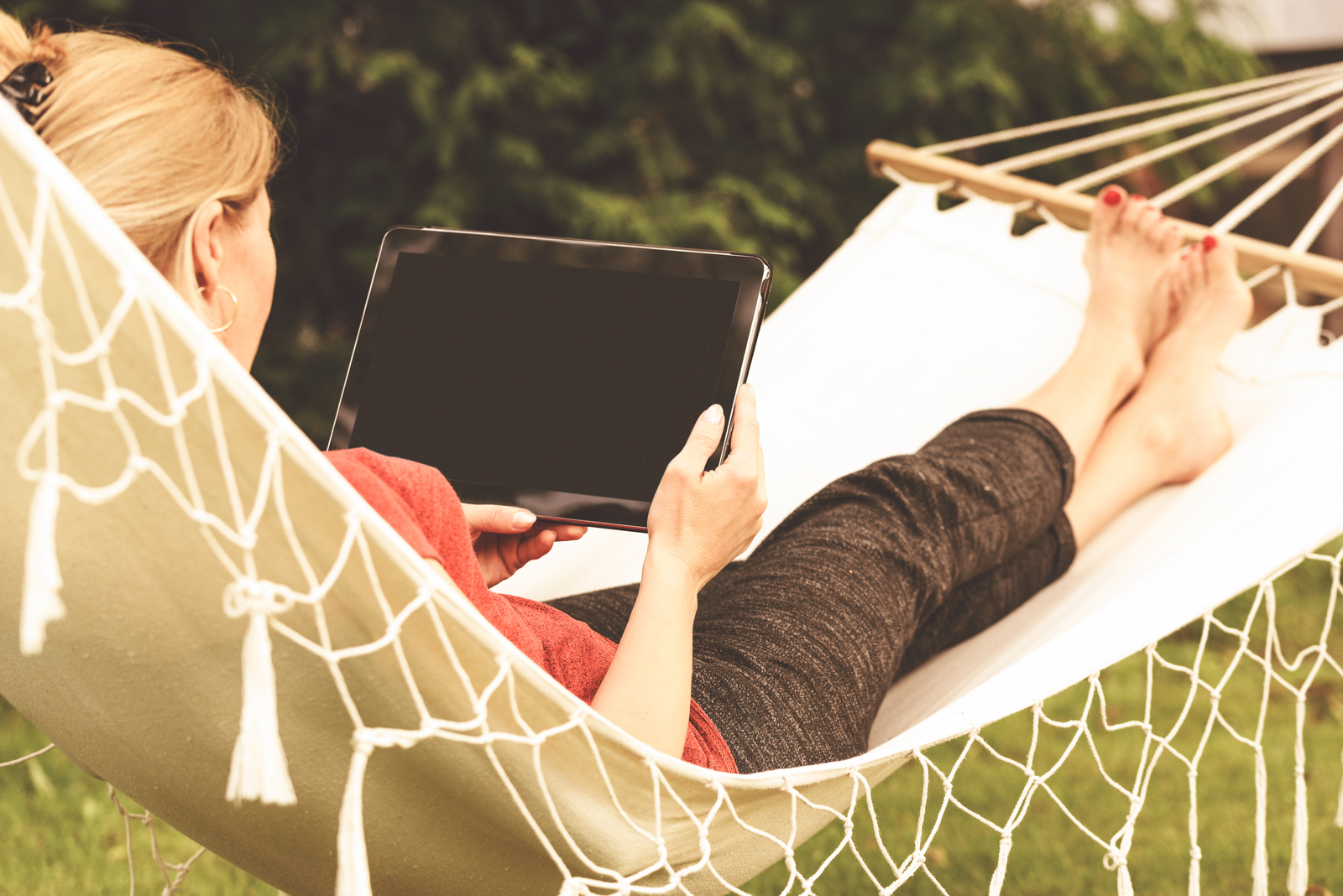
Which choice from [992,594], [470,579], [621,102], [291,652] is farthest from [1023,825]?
[621,102]

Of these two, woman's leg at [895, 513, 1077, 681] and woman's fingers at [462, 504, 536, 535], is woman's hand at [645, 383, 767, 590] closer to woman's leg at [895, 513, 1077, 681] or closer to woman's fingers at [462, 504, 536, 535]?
woman's fingers at [462, 504, 536, 535]

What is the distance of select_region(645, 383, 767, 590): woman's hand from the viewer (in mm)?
746

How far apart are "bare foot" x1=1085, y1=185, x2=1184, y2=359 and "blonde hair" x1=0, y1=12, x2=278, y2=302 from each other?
3.36ft

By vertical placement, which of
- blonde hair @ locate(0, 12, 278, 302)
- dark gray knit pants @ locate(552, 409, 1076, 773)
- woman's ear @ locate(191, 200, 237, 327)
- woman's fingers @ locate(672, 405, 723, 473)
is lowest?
dark gray knit pants @ locate(552, 409, 1076, 773)

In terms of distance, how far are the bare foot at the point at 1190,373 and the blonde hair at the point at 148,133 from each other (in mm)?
984

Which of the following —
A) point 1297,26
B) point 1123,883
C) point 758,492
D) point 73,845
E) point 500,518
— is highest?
point 1297,26

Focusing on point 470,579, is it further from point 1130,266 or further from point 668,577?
point 1130,266

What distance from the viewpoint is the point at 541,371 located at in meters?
0.91

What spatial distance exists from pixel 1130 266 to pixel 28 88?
3.97ft

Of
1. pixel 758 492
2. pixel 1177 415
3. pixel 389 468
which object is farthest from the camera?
pixel 1177 415

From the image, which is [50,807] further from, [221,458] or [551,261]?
[221,458]

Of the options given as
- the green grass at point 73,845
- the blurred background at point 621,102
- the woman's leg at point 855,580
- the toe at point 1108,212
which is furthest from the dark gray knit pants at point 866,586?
the blurred background at point 621,102

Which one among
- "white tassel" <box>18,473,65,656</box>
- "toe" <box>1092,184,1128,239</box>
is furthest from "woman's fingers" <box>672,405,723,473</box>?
"toe" <box>1092,184,1128,239</box>

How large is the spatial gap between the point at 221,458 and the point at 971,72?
2149 millimetres
